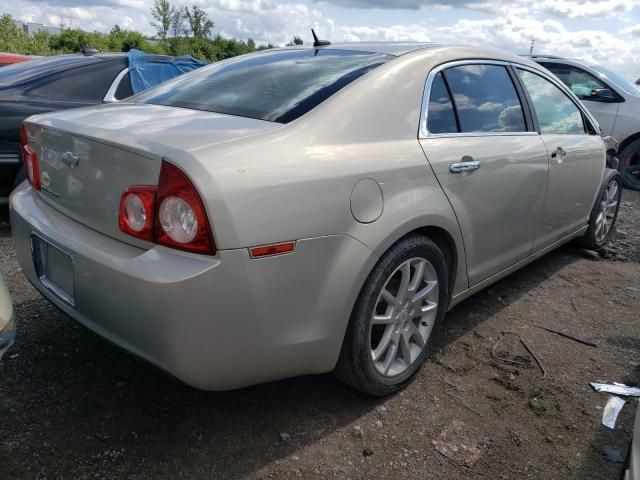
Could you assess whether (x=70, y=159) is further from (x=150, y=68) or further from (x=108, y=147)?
(x=150, y=68)

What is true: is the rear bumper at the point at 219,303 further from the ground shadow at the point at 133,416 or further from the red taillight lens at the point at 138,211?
the ground shadow at the point at 133,416

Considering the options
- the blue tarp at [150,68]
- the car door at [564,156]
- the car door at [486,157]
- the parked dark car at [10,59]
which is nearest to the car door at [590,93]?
the car door at [564,156]

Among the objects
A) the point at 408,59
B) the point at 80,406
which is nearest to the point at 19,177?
the point at 80,406

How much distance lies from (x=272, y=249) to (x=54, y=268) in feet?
3.27

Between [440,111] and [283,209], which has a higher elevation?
[440,111]

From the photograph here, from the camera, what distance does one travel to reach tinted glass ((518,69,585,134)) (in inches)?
140

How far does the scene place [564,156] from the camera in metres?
3.64

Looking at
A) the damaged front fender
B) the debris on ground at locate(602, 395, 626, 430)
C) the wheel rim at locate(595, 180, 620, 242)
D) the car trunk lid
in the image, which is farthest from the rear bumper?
the damaged front fender

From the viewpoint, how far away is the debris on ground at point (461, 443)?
7.42 ft

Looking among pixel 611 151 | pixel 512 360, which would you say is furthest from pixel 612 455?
pixel 611 151

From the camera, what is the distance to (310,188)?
201 centimetres

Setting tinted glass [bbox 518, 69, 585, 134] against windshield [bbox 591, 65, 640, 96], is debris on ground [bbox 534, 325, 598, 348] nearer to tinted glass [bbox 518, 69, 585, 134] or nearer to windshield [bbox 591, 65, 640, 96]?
tinted glass [bbox 518, 69, 585, 134]

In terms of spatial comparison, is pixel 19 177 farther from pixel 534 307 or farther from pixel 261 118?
pixel 534 307

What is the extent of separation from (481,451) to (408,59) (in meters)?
1.76
